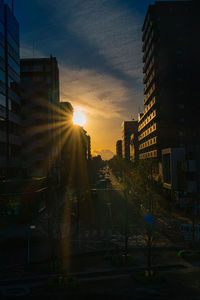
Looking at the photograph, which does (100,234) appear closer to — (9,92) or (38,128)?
(9,92)

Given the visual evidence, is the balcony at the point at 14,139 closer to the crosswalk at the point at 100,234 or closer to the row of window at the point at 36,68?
the crosswalk at the point at 100,234

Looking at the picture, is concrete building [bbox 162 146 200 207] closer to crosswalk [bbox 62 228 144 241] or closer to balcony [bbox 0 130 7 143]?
crosswalk [bbox 62 228 144 241]

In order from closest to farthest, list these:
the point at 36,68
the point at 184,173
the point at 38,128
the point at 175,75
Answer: the point at 184,173, the point at 38,128, the point at 175,75, the point at 36,68

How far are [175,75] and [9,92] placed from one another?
41.7 meters

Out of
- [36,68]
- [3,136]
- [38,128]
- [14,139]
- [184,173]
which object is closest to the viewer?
[184,173]

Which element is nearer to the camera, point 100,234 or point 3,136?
point 100,234

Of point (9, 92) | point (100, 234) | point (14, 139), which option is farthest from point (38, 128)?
point (100, 234)

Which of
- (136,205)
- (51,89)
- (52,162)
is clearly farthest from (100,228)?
(51,89)

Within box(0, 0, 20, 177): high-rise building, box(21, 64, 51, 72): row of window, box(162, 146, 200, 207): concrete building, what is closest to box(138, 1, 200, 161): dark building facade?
box(162, 146, 200, 207): concrete building

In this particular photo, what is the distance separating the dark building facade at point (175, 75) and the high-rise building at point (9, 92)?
35.1 meters

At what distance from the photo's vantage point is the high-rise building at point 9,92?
4253 centimetres

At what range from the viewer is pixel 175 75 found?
67.3 metres

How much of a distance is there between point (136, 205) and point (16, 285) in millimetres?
29261

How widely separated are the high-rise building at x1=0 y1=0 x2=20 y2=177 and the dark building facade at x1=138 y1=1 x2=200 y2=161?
115 ft
